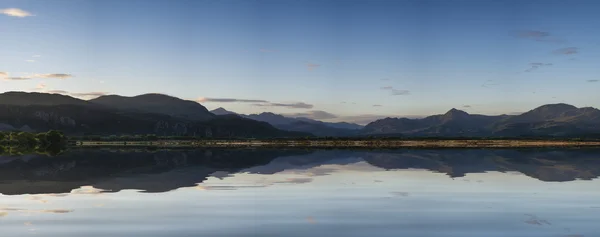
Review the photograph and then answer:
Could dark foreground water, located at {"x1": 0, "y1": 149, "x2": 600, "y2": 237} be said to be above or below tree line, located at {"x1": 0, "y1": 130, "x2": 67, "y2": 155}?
below

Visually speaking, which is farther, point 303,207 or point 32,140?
point 32,140

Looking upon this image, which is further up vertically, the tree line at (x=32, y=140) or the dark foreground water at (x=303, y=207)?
the tree line at (x=32, y=140)

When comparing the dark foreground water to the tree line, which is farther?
the tree line

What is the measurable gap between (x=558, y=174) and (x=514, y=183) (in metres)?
12.6

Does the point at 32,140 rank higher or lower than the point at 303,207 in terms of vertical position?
higher

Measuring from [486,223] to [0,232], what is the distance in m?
21.0

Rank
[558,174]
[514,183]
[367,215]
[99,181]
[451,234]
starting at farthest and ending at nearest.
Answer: [558,174], [99,181], [514,183], [367,215], [451,234]

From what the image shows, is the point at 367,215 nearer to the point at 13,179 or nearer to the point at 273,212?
the point at 273,212

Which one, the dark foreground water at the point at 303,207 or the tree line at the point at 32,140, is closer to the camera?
the dark foreground water at the point at 303,207

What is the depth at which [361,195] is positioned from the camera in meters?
36.1

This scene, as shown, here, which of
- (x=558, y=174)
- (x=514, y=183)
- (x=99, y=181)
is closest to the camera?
(x=514, y=183)

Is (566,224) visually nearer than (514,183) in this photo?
Yes

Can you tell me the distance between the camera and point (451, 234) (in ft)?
74.7

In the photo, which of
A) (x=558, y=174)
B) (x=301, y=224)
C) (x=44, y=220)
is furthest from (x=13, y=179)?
(x=558, y=174)
